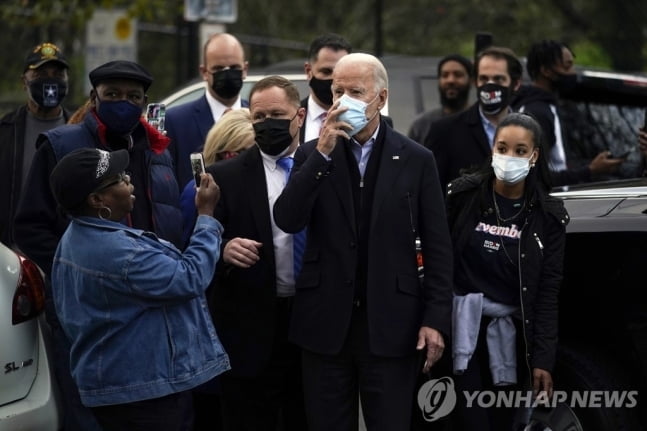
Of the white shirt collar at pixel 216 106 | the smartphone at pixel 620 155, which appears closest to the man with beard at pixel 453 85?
the smartphone at pixel 620 155

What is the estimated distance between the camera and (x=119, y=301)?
176 inches

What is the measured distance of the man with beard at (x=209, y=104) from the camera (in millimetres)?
6734

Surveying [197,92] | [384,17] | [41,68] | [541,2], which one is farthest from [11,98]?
[41,68]

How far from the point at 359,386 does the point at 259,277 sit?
0.62 metres

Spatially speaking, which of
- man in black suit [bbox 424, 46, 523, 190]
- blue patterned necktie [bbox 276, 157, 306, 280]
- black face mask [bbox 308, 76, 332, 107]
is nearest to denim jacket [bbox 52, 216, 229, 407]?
blue patterned necktie [bbox 276, 157, 306, 280]

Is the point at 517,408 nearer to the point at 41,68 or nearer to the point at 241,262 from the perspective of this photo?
the point at 241,262

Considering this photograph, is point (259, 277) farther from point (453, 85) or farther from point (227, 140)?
point (453, 85)

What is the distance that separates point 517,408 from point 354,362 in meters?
0.94

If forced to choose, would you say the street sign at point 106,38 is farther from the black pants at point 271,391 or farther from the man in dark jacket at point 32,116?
the black pants at point 271,391

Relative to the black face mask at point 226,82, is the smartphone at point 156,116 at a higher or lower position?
lower

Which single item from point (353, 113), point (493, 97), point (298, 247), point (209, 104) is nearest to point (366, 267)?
point (298, 247)

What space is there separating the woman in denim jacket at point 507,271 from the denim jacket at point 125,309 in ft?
4.15

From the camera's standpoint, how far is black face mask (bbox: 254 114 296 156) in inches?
209

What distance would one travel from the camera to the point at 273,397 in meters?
5.43
